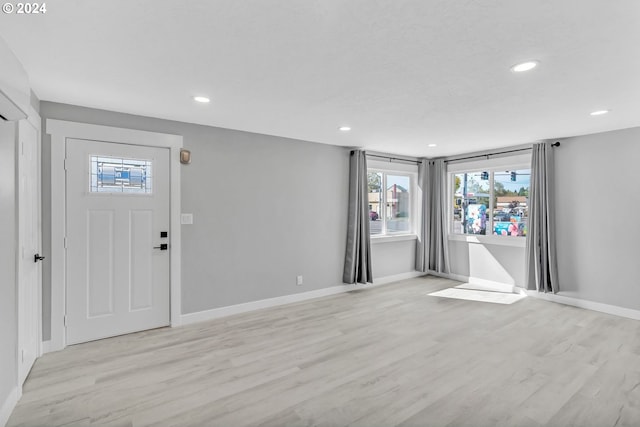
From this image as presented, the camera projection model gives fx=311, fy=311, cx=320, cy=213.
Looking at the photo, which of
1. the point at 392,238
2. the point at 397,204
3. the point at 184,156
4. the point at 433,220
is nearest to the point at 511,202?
the point at 433,220

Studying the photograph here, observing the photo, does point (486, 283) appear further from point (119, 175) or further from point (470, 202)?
point (119, 175)

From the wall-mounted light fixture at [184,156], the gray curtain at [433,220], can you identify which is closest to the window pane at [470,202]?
the gray curtain at [433,220]

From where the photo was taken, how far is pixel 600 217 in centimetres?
418

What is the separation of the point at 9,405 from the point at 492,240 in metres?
6.11

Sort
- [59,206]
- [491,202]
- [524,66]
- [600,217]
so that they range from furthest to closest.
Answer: [491,202], [600,217], [59,206], [524,66]

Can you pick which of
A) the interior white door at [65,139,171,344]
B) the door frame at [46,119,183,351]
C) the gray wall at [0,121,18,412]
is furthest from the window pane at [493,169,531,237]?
the gray wall at [0,121,18,412]

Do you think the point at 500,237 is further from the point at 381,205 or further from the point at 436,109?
the point at 436,109

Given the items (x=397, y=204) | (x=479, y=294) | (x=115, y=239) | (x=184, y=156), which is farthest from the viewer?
(x=397, y=204)

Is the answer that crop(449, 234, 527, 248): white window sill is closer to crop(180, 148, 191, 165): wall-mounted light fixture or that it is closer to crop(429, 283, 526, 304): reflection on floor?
crop(429, 283, 526, 304): reflection on floor

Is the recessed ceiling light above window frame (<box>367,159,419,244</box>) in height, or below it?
above

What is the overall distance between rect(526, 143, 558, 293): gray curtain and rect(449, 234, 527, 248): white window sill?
0.31m

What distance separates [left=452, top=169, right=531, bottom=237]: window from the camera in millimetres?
5160

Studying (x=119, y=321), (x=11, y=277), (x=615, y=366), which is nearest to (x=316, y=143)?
(x=119, y=321)

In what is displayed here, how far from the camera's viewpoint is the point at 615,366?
2740 mm
